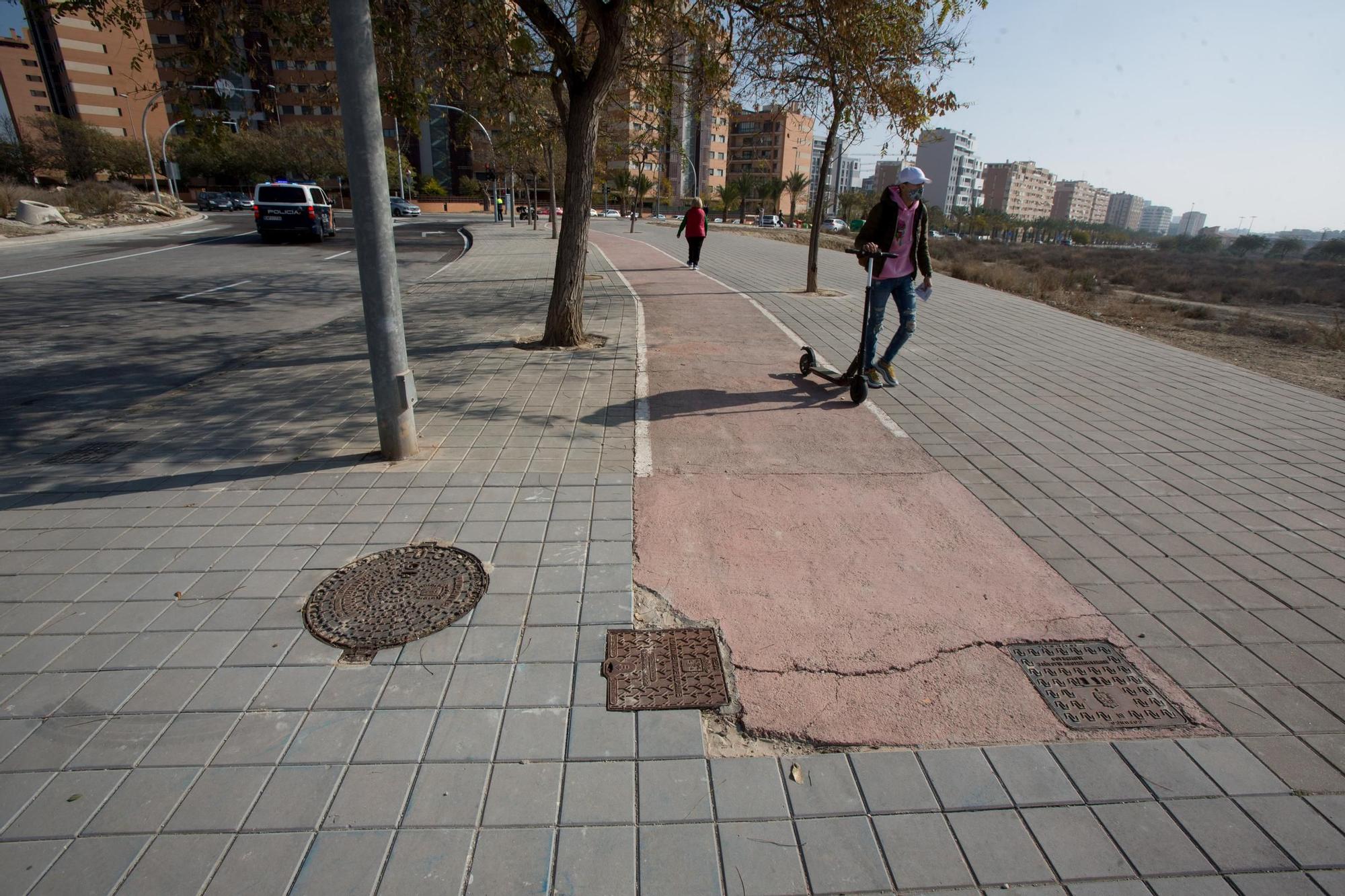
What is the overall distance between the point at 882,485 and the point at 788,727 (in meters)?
2.49

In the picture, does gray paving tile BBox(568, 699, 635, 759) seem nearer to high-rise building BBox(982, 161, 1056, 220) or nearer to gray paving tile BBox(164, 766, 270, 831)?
gray paving tile BBox(164, 766, 270, 831)

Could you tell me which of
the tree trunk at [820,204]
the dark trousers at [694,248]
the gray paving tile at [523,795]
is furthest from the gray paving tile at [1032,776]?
the dark trousers at [694,248]

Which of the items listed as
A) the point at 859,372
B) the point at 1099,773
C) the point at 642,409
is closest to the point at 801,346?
the point at 859,372

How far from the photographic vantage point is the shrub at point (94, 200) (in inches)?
1300

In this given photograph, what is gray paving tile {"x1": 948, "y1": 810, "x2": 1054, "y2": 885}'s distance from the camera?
2.01 m

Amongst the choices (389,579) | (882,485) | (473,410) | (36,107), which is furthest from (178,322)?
(36,107)

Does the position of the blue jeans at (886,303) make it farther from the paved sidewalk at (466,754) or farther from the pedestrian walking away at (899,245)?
the paved sidewalk at (466,754)

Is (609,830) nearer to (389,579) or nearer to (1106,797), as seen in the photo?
(1106,797)

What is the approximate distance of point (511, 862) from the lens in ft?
6.61

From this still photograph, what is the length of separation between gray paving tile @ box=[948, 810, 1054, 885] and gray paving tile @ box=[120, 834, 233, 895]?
2.23 meters

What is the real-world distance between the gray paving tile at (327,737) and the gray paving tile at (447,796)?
0.32m

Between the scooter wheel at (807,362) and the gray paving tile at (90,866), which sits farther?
the scooter wheel at (807,362)

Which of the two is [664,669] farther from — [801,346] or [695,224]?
[695,224]

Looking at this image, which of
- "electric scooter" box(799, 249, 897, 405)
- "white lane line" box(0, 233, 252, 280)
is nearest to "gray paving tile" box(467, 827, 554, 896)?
"electric scooter" box(799, 249, 897, 405)
